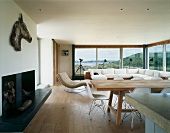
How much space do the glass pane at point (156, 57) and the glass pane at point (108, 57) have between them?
2.17 meters

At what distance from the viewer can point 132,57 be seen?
38.6 ft

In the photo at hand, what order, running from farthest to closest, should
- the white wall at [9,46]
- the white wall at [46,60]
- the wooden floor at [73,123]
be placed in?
the white wall at [46,60] < the wooden floor at [73,123] < the white wall at [9,46]

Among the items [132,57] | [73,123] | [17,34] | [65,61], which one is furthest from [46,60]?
[132,57]

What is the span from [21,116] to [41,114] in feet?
4.31

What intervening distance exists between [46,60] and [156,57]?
21.7 feet

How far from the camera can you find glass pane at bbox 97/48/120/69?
11734 mm

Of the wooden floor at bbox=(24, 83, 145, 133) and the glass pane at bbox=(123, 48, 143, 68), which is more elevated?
the glass pane at bbox=(123, 48, 143, 68)

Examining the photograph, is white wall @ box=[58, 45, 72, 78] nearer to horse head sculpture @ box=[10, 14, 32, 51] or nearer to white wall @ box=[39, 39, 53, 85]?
white wall @ box=[39, 39, 53, 85]

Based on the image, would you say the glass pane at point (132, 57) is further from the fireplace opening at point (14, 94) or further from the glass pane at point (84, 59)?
Answer: the fireplace opening at point (14, 94)

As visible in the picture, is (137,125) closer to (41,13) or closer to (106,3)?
(106,3)

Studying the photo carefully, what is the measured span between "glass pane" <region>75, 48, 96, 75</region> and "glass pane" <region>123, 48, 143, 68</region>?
7.19 ft

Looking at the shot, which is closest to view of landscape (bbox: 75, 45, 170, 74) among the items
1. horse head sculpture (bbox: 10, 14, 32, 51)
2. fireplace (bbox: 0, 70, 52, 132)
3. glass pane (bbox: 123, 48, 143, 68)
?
glass pane (bbox: 123, 48, 143, 68)

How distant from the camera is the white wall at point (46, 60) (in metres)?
7.96

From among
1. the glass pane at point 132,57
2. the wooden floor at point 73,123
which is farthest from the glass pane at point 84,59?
the wooden floor at point 73,123
